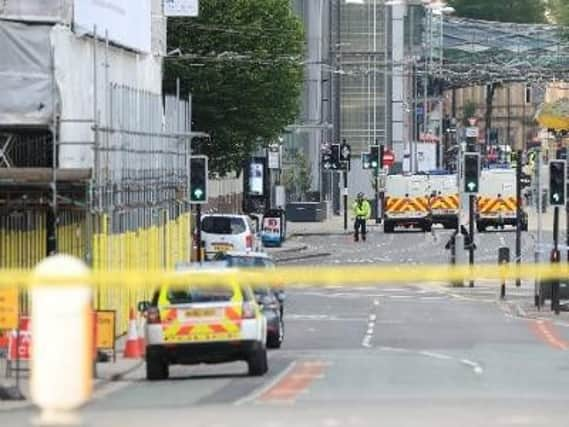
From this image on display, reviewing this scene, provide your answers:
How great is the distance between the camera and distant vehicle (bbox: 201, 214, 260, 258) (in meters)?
48.3

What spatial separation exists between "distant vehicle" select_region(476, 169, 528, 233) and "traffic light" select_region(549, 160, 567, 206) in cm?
3302

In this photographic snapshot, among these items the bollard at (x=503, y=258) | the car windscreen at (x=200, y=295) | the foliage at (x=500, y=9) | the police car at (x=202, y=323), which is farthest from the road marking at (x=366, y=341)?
the foliage at (x=500, y=9)

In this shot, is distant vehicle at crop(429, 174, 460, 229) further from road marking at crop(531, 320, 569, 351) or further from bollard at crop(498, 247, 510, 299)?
road marking at crop(531, 320, 569, 351)

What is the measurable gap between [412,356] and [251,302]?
247 inches

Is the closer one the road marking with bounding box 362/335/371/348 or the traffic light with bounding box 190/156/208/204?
the road marking with bounding box 362/335/371/348

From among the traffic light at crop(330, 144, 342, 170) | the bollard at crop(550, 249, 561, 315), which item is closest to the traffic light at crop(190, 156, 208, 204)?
the bollard at crop(550, 249, 561, 315)

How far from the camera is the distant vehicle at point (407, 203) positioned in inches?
3039

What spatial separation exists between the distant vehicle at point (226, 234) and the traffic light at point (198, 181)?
10.9 metres

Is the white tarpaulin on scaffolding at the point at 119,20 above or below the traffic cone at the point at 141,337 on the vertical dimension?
above

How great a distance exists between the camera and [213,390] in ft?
67.5

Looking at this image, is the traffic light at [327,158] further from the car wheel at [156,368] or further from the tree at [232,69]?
the car wheel at [156,368]

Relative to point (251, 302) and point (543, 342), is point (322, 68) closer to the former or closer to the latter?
point (543, 342)

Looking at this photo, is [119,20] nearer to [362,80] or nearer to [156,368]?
[156,368]

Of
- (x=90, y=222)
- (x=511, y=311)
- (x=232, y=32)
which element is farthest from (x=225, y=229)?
(x=90, y=222)
